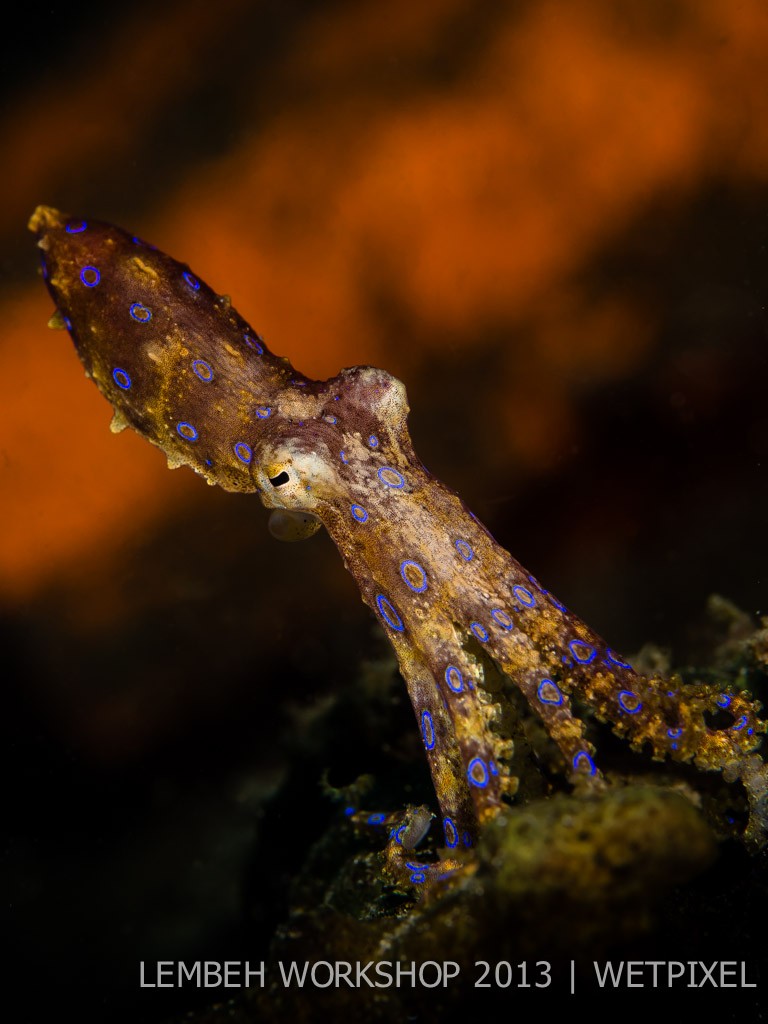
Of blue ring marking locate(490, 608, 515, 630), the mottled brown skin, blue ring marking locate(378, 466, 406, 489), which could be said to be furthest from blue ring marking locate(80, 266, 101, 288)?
blue ring marking locate(490, 608, 515, 630)

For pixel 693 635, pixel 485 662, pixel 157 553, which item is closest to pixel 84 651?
pixel 157 553

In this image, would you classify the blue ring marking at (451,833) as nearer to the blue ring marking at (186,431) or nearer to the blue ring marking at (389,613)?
the blue ring marking at (389,613)

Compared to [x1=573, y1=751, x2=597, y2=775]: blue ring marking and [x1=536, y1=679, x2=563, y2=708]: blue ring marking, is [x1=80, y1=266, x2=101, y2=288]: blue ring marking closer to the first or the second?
[x1=536, y1=679, x2=563, y2=708]: blue ring marking

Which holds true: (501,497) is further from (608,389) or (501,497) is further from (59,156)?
(59,156)

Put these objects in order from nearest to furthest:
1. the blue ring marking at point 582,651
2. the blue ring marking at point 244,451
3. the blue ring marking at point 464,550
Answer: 1. the blue ring marking at point 582,651
2. the blue ring marking at point 464,550
3. the blue ring marking at point 244,451

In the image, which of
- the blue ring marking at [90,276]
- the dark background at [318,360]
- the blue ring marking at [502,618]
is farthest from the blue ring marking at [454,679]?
the blue ring marking at [90,276]

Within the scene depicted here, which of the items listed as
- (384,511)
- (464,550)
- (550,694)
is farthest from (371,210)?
(550,694)
